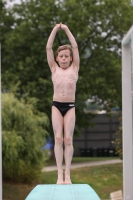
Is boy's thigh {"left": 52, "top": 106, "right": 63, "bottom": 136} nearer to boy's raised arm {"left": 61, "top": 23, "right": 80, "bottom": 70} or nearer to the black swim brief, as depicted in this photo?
the black swim brief

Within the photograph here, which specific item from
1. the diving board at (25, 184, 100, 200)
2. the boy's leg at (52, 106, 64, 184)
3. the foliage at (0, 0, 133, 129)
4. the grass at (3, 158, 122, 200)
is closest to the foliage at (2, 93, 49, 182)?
the grass at (3, 158, 122, 200)

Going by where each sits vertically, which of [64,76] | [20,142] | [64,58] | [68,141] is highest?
[64,58]

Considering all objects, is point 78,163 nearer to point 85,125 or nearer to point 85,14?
point 85,125

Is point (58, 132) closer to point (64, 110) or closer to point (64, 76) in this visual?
point (64, 110)

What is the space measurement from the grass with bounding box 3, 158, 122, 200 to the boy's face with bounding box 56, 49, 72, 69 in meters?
9.45

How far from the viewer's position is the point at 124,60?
1074 centimetres

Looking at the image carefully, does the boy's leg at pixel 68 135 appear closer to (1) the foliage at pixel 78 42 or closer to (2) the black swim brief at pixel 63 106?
(2) the black swim brief at pixel 63 106

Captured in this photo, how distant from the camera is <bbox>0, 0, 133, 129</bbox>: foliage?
2112 cm

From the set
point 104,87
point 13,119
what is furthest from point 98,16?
point 13,119

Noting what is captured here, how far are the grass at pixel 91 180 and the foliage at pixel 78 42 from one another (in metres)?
2.62

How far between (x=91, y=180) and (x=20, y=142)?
311cm

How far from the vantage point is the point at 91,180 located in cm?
1898

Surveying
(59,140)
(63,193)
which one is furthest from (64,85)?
(63,193)

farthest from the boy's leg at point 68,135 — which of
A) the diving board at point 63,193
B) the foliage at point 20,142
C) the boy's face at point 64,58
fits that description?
the foliage at point 20,142
